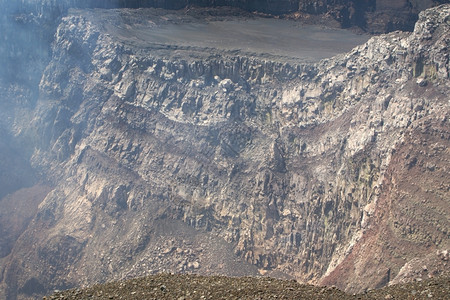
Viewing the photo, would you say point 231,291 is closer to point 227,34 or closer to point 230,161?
point 230,161

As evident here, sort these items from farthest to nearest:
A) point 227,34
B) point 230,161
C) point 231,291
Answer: point 227,34
point 230,161
point 231,291

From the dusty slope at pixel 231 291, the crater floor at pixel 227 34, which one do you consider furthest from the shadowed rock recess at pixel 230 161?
the dusty slope at pixel 231 291

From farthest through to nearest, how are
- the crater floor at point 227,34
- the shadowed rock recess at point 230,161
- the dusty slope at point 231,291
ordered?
the crater floor at point 227,34 → the shadowed rock recess at point 230,161 → the dusty slope at point 231,291

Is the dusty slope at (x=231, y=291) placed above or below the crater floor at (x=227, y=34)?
below

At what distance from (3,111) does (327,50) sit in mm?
35180

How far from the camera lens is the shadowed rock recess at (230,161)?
34.8m

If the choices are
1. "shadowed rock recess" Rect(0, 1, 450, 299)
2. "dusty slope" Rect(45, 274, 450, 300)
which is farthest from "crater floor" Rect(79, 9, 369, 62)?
"dusty slope" Rect(45, 274, 450, 300)

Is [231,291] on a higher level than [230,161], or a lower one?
higher

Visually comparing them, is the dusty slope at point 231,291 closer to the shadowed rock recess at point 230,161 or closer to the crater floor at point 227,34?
the shadowed rock recess at point 230,161

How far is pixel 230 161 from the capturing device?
44.7 m

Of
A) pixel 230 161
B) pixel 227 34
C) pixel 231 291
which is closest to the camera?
pixel 231 291

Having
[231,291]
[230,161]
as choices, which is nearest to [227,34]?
[230,161]

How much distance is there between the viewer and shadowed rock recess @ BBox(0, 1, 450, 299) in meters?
34.8

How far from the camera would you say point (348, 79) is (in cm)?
4088
